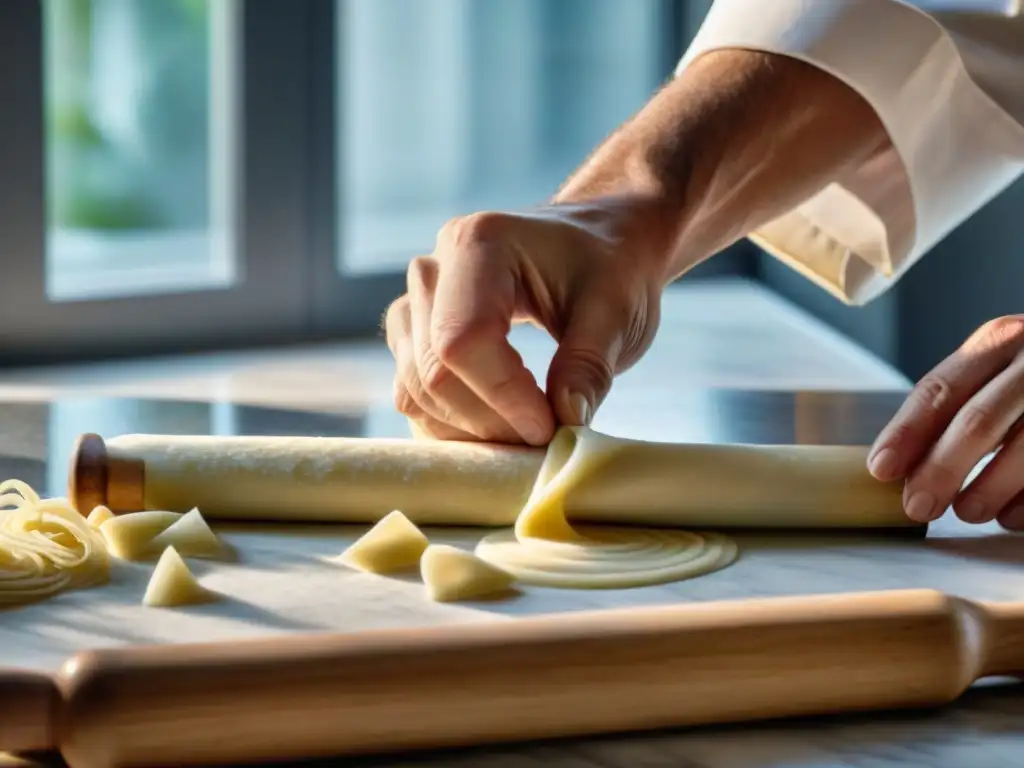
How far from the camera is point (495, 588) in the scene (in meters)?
1.14

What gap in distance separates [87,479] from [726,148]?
2.44ft

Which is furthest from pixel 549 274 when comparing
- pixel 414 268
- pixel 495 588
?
pixel 495 588

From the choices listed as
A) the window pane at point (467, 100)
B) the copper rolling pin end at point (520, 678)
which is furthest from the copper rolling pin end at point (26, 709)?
the window pane at point (467, 100)

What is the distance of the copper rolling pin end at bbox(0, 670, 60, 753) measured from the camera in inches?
32.6

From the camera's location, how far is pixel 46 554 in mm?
1156

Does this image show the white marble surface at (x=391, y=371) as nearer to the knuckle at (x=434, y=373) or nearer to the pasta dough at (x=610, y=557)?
the knuckle at (x=434, y=373)

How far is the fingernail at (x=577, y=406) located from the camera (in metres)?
1.41

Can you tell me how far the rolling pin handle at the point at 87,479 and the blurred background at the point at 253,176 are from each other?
1.27m

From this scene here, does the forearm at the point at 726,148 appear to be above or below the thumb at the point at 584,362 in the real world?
above

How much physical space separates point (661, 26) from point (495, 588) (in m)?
2.80

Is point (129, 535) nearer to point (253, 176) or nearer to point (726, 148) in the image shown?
point (726, 148)

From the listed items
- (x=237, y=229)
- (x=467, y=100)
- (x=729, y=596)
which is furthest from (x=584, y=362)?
(x=467, y=100)

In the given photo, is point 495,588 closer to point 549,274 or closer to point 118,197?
point 549,274

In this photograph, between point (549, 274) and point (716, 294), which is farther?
point (716, 294)
